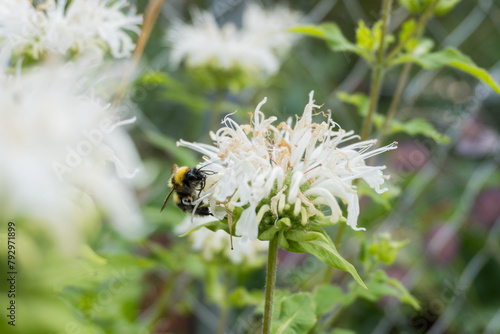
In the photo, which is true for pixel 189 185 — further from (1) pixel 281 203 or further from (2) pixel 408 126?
(2) pixel 408 126

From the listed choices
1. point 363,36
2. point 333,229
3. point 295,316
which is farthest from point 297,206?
point 333,229

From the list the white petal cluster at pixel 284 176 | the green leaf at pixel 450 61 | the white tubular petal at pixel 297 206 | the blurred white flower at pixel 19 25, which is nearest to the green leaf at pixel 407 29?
the green leaf at pixel 450 61

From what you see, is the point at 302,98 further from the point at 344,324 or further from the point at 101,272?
the point at 101,272

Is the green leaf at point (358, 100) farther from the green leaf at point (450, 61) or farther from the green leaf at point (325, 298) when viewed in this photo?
the green leaf at point (325, 298)

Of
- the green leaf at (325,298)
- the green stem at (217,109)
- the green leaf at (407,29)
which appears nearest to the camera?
the green leaf at (325,298)

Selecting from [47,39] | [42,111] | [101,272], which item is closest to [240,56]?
[47,39]
